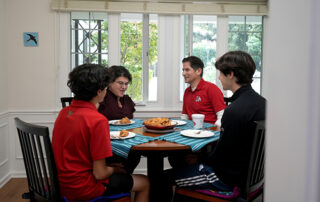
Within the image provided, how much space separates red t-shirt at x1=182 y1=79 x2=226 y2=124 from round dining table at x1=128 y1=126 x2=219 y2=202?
1.37ft

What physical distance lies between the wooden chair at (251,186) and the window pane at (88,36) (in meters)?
2.25

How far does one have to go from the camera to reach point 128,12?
3328 mm

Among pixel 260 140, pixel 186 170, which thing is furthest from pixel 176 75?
pixel 260 140

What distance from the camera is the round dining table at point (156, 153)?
5.49 feet

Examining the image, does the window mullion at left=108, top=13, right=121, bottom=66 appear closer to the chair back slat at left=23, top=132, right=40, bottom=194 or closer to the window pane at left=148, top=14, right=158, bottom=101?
the window pane at left=148, top=14, right=158, bottom=101

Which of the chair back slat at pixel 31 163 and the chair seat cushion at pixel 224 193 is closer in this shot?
the chair back slat at pixel 31 163

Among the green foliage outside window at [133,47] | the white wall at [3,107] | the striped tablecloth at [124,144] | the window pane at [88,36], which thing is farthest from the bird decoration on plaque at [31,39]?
the striped tablecloth at [124,144]

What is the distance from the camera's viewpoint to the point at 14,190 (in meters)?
2.95

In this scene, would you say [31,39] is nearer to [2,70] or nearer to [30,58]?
[30,58]

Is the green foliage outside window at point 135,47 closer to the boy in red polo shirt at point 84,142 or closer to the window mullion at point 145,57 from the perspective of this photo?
the window mullion at point 145,57

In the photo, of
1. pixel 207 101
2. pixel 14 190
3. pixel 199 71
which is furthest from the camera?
pixel 14 190

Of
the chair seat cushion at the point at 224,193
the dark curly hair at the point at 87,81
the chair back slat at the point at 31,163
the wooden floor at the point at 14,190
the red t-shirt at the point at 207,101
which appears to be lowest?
the wooden floor at the point at 14,190

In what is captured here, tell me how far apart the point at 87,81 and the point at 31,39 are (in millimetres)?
2180

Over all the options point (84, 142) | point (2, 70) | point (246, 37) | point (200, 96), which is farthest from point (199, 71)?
point (2, 70)
